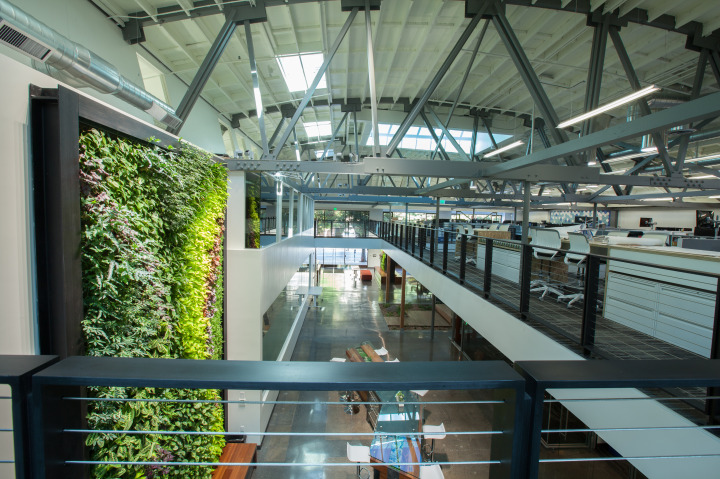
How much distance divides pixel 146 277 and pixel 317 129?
12.6 m

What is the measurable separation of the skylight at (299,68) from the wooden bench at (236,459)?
807cm

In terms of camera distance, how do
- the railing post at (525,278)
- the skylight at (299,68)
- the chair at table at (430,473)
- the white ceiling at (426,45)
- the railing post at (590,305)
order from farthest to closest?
the skylight at (299,68), the white ceiling at (426,45), the chair at table at (430,473), the railing post at (525,278), the railing post at (590,305)

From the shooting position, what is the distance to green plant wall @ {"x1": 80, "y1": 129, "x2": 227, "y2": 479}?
2.63 m

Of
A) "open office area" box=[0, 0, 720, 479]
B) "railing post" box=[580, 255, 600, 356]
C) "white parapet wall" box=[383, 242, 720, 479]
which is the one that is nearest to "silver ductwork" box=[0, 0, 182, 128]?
"open office area" box=[0, 0, 720, 479]

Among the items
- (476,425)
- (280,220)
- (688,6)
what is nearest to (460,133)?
(688,6)

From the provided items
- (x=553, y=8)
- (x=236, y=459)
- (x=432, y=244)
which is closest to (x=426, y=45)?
(x=553, y=8)

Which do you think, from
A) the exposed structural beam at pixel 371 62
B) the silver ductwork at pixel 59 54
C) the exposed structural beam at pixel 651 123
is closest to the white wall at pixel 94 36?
the silver ductwork at pixel 59 54

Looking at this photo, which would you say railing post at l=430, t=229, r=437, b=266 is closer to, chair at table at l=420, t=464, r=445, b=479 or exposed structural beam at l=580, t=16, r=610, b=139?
exposed structural beam at l=580, t=16, r=610, b=139

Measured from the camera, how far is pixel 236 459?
17.2 ft

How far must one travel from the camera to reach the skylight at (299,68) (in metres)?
7.57

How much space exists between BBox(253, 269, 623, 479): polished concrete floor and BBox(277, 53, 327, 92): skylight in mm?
7570

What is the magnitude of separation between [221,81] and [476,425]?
10619 mm

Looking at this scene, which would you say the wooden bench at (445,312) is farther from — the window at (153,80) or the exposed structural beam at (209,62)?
the window at (153,80)

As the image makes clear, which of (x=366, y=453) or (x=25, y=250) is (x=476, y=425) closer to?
(x=366, y=453)
